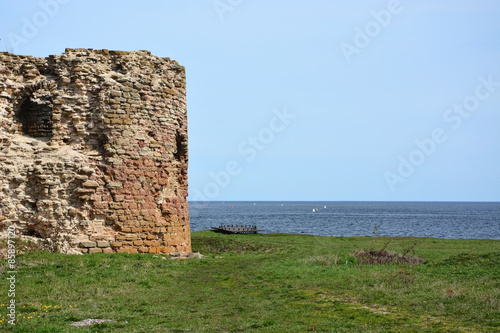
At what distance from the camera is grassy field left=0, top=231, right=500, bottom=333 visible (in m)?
7.69

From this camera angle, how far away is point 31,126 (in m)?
16.4

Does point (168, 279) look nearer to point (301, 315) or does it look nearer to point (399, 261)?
point (301, 315)

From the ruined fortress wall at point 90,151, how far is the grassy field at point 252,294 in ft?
3.81

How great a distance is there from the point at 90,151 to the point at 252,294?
761cm

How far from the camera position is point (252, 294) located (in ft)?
34.1

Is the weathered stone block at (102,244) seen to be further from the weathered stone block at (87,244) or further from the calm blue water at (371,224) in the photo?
the calm blue water at (371,224)

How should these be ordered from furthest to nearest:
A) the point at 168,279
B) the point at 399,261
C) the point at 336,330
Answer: the point at 399,261 → the point at 168,279 → the point at 336,330

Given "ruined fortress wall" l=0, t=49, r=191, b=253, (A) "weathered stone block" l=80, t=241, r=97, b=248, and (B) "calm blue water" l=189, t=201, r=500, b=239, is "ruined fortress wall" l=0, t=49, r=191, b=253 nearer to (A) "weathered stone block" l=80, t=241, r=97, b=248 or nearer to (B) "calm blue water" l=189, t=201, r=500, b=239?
(A) "weathered stone block" l=80, t=241, r=97, b=248

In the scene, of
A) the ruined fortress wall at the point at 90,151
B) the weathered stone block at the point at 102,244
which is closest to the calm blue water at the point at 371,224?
the ruined fortress wall at the point at 90,151

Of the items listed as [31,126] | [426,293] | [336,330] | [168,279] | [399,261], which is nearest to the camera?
[336,330]

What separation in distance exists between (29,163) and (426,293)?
11151mm

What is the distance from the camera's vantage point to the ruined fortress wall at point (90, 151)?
14.9m

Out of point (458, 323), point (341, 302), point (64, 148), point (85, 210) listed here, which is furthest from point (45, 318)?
point (64, 148)

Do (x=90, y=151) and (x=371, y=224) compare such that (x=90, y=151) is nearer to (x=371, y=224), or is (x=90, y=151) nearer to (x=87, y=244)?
(x=87, y=244)
